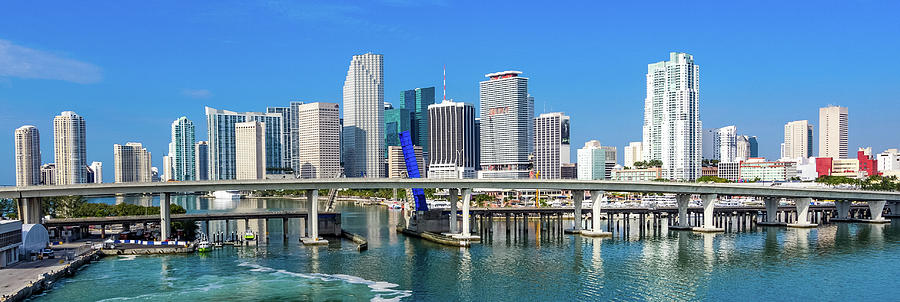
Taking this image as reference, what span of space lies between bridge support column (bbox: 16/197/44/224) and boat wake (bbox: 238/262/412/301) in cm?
3661

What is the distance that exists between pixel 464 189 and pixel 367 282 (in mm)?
44747

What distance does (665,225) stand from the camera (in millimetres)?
145500

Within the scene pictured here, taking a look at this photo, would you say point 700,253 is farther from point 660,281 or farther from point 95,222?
point 95,222

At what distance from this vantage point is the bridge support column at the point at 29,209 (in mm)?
99625

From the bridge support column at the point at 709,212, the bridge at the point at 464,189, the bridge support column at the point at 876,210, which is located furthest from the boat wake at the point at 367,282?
the bridge support column at the point at 876,210

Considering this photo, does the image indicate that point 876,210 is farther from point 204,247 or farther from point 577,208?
point 204,247

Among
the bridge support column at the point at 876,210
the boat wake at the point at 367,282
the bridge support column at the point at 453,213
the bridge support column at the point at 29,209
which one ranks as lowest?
the bridge support column at the point at 876,210

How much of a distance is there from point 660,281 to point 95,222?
8316cm

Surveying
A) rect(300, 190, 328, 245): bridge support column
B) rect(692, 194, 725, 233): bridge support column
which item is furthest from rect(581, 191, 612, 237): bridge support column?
rect(300, 190, 328, 245): bridge support column

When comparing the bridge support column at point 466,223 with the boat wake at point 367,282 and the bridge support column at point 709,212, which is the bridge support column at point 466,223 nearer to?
the boat wake at point 367,282

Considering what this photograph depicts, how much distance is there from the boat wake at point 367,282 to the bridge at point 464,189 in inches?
929

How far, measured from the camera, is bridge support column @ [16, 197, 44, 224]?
99.6m

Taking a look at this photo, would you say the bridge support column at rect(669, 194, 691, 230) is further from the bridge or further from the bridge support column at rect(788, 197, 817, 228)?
the bridge support column at rect(788, 197, 817, 228)

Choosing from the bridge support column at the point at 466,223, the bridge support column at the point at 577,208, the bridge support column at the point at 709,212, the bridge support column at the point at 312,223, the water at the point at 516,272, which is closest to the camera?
the water at the point at 516,272
